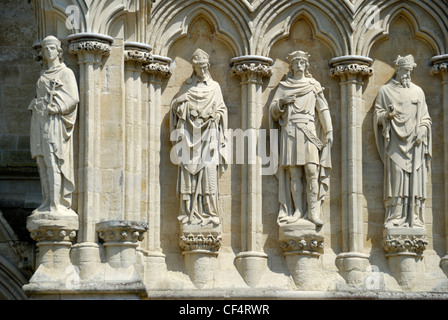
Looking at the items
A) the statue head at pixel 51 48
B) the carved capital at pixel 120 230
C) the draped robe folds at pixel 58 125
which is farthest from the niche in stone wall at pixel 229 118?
the statue head at pixel 51 48

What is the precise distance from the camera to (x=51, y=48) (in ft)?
72.1

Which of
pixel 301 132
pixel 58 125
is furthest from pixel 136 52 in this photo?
pixel 301 132

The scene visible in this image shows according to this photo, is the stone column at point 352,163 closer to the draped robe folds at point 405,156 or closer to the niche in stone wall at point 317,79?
the niche in stone wall at point 317,79

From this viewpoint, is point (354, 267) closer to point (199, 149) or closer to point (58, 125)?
point (199, 149)

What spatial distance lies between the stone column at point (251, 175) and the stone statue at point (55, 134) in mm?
2812

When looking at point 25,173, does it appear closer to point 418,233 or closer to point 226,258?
point 226,258

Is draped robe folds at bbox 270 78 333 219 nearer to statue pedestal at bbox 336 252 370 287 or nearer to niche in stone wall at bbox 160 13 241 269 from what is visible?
niche in stone wall at bbox 160 13 241 269

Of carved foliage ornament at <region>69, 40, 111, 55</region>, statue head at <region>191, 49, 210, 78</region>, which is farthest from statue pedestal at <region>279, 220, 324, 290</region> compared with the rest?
carved foliage ornament at <region>69, 40, 111, 55</region>

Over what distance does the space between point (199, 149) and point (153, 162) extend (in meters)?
0.71

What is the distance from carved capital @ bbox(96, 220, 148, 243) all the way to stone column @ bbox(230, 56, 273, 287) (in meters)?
2.00

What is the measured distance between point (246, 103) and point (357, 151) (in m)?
1.80

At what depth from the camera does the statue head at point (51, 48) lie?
72.0ft

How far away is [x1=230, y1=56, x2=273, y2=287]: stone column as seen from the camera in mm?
23000

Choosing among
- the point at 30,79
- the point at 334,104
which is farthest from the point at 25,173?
the point at 334,104
